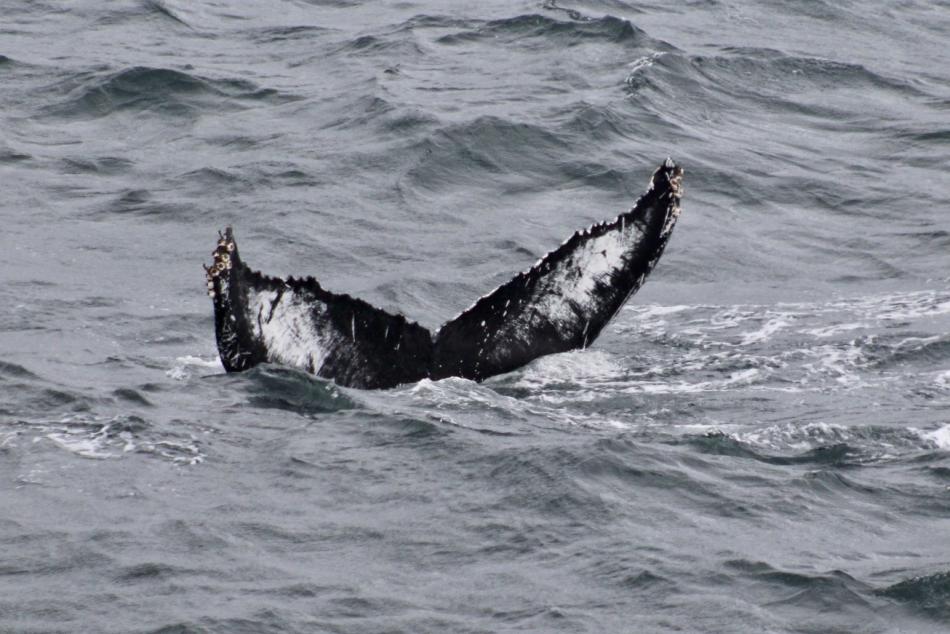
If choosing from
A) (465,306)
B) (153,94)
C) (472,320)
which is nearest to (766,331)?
(465,306)

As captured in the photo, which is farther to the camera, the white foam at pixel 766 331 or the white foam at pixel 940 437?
the white foam at pixel 766 331

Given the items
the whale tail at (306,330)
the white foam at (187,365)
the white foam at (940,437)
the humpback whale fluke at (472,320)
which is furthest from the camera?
the white foam at (187,365)

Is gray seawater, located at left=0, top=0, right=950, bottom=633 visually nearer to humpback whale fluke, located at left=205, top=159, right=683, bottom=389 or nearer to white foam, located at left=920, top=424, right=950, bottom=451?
white foam, located at left=920, top=424, right=950, bottom=451

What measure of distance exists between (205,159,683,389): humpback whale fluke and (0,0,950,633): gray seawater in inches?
8.3

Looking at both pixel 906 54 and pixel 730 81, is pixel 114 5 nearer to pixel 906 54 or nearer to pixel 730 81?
pixel 730 81

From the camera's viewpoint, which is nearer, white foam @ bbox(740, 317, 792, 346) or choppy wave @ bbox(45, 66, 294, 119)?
white foam @ bbox(740, 317, 792, 346)

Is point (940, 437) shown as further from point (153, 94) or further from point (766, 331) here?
point (153, 94)

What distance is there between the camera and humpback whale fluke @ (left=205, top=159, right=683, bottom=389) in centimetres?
1048

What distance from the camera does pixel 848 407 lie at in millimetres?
11625

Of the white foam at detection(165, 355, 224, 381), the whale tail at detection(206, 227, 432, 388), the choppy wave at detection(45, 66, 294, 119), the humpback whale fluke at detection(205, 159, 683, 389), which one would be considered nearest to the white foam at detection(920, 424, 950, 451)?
the humpback whale fluke at detection(205, 159, 683, 389)

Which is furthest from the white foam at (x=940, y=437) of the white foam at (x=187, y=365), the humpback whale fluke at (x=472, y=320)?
the white foam at (x=187, y=365)

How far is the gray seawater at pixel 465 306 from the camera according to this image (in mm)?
8688

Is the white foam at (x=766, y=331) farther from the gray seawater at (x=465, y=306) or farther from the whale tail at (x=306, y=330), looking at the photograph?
the whale tail at (x=306, y=330)

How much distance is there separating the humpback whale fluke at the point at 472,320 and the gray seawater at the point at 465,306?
0.69 feet
